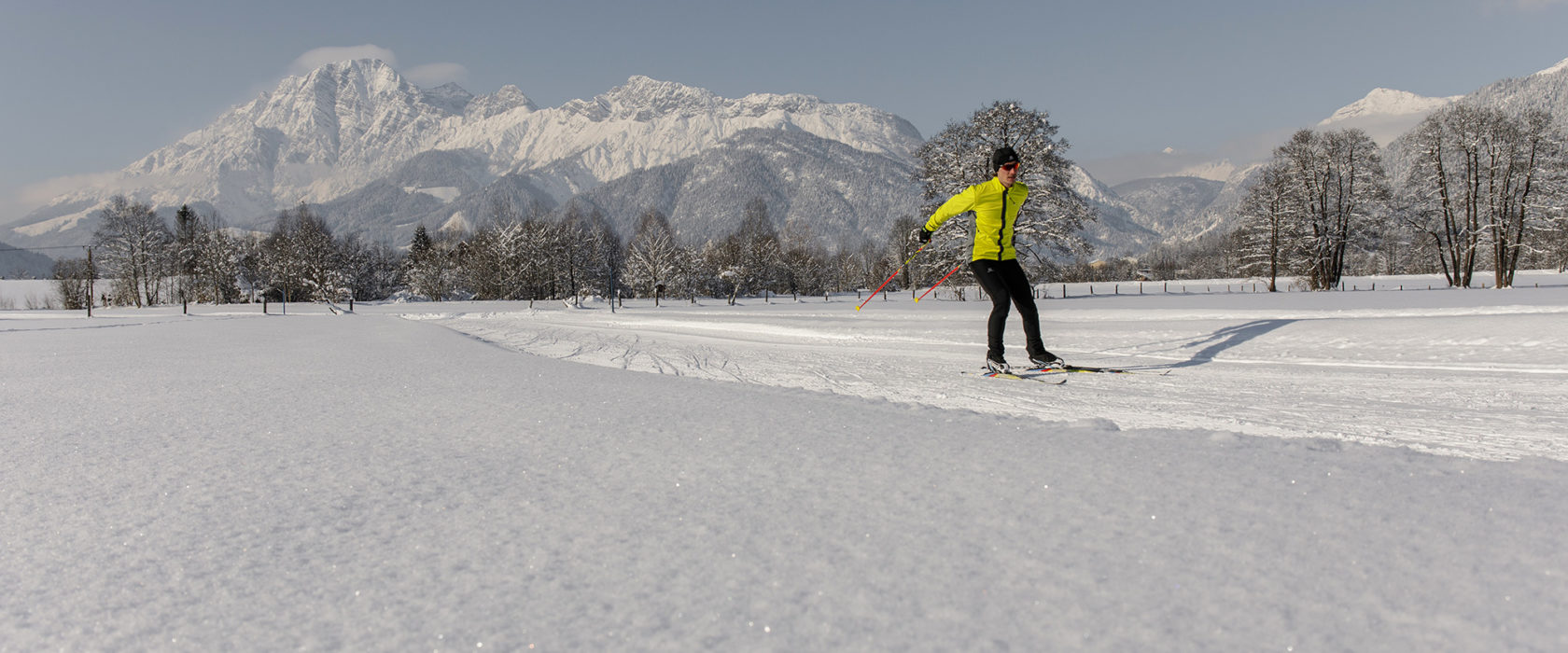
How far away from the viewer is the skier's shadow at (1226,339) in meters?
6.96

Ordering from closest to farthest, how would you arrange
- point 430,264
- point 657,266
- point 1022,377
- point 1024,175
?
point 1022,377
point 1024,175
point 657,266
point 430,264

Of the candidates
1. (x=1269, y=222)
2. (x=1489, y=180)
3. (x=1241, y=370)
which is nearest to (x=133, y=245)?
(x=1241, y=370)

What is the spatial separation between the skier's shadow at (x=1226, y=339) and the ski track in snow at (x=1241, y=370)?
0.03 metres

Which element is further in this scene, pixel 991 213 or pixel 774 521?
pixel 991 213

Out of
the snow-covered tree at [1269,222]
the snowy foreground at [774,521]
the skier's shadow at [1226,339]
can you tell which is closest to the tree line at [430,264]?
the snow-covered tree at [1269,222]

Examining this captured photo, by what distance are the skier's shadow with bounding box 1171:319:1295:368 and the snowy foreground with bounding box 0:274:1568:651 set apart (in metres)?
2.55

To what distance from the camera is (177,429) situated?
10.2 ft

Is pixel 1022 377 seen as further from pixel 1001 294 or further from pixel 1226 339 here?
pixel 1226 339

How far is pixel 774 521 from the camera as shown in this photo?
76.4 inches

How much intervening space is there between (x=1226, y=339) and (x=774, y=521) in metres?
8.60


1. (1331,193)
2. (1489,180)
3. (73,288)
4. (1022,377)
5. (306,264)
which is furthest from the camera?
(73,288)

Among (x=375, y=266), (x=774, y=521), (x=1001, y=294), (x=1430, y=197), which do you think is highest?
(x=375, y=266)

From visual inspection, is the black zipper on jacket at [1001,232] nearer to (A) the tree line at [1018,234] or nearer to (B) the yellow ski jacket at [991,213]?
(B) the yellow ski jacket at [991,213]

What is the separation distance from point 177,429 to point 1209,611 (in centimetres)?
411
